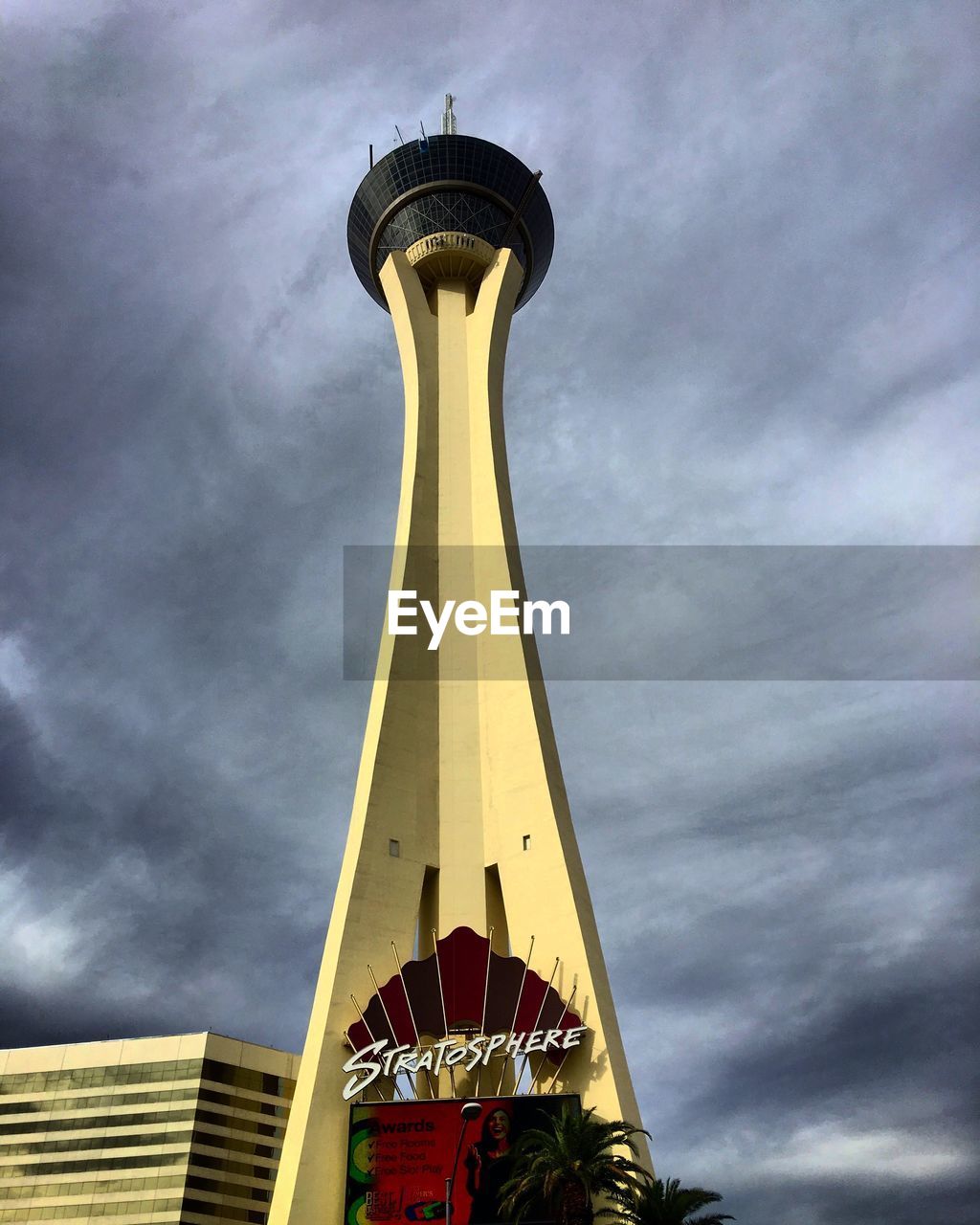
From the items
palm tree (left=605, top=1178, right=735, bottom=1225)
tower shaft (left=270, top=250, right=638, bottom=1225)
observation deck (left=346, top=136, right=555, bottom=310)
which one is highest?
observation deck (left=346, top=136, right=555, bottom=310)

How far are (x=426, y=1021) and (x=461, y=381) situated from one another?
27.4 metres

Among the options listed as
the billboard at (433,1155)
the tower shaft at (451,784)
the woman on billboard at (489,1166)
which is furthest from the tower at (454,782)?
the woman on billboard at (489,1166)

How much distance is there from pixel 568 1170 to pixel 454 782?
50.2 ft

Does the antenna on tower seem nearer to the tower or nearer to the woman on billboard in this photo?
the tower

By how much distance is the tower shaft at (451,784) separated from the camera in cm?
3447

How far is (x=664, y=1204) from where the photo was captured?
29.5 m

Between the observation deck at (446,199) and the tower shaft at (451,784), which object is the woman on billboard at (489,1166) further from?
the observation deck at (446,199)

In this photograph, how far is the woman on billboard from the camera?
31188 millimetres

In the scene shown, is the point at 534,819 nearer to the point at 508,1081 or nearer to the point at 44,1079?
the point at 508,1081

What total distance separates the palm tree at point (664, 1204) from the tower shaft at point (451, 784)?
354cm

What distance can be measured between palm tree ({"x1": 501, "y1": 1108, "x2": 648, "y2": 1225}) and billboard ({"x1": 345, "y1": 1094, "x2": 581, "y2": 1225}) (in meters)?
0.91

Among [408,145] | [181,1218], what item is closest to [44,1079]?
[181,1218]

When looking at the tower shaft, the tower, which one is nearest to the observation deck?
the tower

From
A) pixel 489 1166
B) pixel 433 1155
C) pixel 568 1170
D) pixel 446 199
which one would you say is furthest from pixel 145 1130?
pixel 446 199
